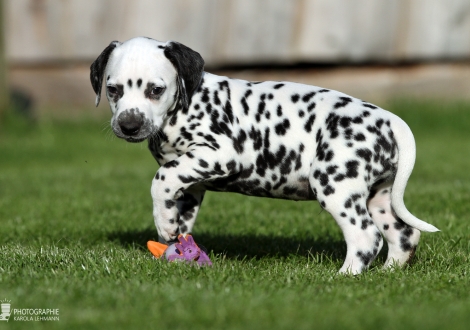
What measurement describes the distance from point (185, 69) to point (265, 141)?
76 cm

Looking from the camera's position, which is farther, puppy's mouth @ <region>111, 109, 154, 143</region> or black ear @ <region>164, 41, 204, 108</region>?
black ear @ <region>164, 41, 204, 108</region>

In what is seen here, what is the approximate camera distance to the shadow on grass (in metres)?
6.23

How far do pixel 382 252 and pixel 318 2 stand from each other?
7924 millimetres

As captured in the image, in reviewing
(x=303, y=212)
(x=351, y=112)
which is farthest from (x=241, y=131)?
(x=303, y=212)

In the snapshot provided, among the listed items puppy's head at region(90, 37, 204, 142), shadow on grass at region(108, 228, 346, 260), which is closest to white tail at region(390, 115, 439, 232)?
shadow on grass at region(108, 228, 346, 260)

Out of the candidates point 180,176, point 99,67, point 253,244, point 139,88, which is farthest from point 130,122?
point 253,244

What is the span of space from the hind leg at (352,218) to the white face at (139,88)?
1.17 meters

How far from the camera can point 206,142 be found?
5520 millimetres

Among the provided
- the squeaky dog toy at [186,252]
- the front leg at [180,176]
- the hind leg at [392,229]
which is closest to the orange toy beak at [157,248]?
the squeaky dog toy at [186,252]

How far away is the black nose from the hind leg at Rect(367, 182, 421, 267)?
1.73 meters

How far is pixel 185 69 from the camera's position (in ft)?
18.4

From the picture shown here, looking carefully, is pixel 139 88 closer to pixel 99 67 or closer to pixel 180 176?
pixel 99 67

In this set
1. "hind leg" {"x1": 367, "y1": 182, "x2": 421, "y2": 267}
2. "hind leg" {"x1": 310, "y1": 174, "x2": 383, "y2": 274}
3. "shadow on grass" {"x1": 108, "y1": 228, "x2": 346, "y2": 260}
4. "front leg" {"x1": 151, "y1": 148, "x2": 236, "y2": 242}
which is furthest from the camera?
"shadow on grass" {"x1": 108, "y1": 228, "x2": 346, "y2": 260}

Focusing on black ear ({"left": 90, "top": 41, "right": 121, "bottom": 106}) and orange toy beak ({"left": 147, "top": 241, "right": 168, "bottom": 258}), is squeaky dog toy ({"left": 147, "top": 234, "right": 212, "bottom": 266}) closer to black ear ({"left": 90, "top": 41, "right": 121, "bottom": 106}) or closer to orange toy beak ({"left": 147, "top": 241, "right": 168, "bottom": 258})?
orange toy beak ({"left": 147, "top": 241, "right": 168, "bottom": 258})
